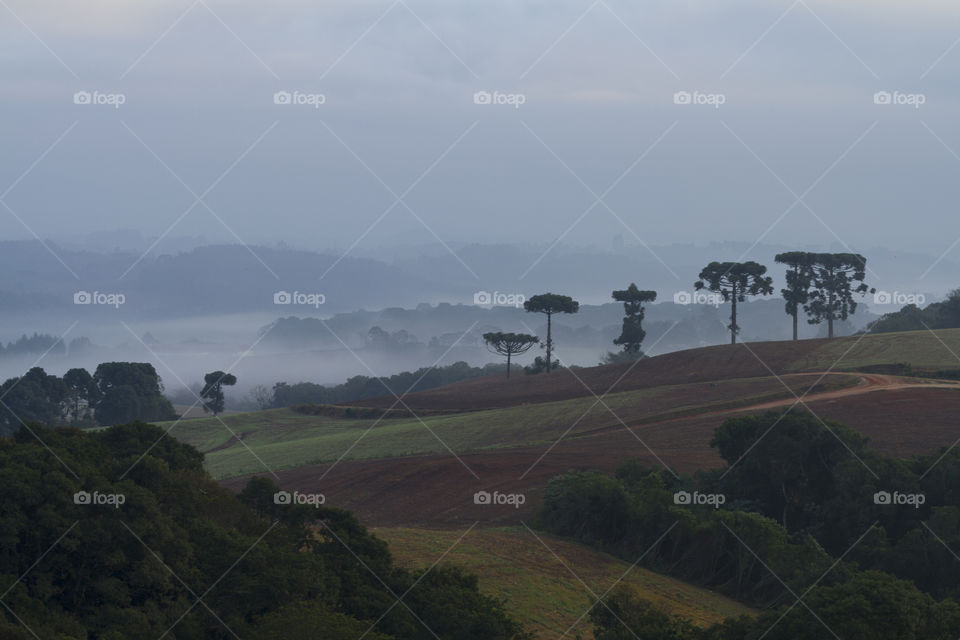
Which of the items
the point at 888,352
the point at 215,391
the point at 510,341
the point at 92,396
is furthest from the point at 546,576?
the point at 92,396

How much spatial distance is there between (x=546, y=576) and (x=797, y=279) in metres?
58.9

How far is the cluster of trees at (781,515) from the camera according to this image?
29.2m

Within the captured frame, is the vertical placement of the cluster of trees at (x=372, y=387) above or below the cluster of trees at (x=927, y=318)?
below

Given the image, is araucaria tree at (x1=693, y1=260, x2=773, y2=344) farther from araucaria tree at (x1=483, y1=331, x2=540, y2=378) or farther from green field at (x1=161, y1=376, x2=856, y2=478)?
araucaria tree at (x1=483, y1=331, x2=540, y2=378)

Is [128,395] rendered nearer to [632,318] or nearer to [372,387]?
[372,387]

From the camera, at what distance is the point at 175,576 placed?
20.6 metres

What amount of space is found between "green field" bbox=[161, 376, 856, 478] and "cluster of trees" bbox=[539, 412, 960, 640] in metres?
19.1

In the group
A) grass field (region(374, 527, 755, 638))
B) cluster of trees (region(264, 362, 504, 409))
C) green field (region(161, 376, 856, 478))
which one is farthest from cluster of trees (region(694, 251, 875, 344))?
cluster of trees (region(264, 362, 504, 409))

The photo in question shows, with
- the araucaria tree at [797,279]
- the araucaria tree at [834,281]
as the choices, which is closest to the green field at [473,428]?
the araucaria tree at [797,279]

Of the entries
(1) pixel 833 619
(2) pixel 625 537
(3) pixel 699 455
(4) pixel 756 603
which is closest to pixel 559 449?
(3) pixel 699 455

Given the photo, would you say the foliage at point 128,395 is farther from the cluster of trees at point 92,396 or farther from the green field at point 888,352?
the green field at point 888,352

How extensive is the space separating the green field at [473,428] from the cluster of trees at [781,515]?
1907cm

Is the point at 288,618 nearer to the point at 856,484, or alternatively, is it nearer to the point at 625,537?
the point at 625,537

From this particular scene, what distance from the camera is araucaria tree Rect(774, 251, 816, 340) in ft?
262
